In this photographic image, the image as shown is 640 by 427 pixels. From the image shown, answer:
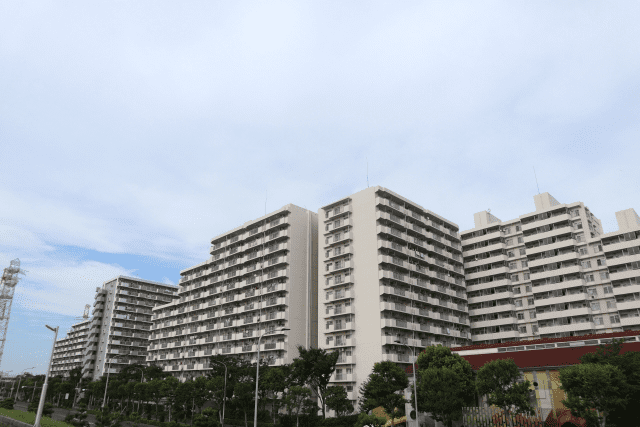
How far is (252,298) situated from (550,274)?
6231 centimetres

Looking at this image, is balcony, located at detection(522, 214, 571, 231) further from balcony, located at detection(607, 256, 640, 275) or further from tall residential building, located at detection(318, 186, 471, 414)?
tall residential building, located at detection(318, 186, 471, 414)

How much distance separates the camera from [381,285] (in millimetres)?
78188

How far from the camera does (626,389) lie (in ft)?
117

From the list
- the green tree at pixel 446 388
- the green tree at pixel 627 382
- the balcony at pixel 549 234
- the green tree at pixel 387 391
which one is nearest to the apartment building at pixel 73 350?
the green tree at pixel 387 391

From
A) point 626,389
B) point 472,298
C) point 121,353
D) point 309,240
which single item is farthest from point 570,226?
point 121,353

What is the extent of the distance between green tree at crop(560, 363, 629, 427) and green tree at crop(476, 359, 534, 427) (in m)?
6.09

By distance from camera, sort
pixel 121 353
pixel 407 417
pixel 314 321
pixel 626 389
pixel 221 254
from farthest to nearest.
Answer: pixel 121 353 < pixel 221 254 < pixel 314 321 < pixel 407 417 < pixel 626 389

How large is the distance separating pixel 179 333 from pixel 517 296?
83308 millimetres

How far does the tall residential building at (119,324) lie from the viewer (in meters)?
144

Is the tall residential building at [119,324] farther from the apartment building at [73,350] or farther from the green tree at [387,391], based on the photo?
the green tree at [387,391]

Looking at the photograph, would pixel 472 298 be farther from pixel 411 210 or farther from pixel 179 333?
pixel 179 333

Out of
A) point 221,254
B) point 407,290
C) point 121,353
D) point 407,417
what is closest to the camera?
point 407,417

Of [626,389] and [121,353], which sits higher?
[121,353]

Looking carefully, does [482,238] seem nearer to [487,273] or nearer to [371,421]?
[487,273]
